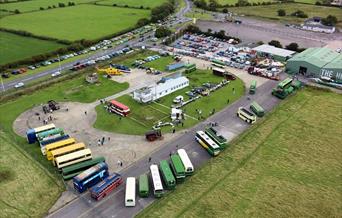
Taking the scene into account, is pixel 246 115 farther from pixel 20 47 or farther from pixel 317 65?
pixel 20 47

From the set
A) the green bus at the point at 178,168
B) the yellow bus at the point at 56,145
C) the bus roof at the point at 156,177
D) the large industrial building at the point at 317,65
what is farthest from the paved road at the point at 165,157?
the yellow bus at the point at 56,145

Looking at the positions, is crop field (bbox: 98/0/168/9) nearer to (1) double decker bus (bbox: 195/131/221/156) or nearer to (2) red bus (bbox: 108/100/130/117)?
(2) red bus (bbox: 108/100/130/117)

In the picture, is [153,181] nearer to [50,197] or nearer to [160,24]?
[50,197]

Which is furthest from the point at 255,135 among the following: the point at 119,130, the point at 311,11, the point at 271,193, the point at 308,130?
the point at 311,11

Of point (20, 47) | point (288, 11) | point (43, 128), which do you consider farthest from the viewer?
point (288, 11)

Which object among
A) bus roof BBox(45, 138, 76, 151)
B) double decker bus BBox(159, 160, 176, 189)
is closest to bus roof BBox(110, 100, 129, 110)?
bus roof BBox(45, 138, 76, 151)

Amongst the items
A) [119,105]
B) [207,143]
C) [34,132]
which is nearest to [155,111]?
[119,105]
